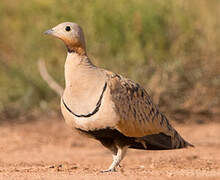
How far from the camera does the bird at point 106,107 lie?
18.0ft

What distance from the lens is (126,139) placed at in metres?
5.79

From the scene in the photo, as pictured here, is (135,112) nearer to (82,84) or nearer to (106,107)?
(106,107)

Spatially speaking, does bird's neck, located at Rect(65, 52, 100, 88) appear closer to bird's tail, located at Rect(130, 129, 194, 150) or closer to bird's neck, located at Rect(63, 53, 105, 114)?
bird's neck, located at Rect(63, 53, 105, 114)

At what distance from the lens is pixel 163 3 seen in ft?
35.9

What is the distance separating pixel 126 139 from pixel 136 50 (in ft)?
16.9

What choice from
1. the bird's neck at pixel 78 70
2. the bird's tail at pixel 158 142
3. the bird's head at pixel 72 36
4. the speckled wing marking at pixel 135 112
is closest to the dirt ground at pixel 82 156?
the bird's tail at pixel 158 142

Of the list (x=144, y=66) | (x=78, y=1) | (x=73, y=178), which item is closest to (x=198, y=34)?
(x=144, y=66)

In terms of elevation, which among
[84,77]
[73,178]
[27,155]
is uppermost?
[84,77]

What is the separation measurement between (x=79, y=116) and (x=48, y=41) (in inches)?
240

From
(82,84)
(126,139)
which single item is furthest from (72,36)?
(126,139)

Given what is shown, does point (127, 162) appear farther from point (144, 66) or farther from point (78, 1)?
point (78, 1)

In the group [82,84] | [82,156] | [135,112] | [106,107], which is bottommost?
[82,156]

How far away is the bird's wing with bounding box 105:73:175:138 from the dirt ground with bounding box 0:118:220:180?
0.42 m

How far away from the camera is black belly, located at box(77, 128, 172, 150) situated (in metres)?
5.56
